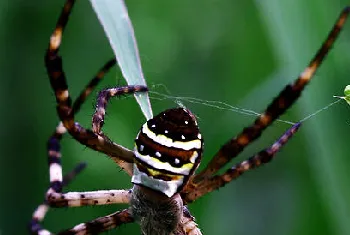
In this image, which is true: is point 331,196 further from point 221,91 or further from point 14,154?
point 14,154

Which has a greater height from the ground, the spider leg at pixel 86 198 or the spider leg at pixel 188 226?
the spider leg at pixel 86 198

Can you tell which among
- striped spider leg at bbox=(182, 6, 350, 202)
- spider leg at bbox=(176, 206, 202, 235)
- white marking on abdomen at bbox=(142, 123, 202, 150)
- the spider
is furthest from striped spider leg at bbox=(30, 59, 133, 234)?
white marking on abdomen at bbox=(142, 123, 202, 150)

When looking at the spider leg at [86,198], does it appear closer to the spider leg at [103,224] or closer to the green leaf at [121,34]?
the spider leg at [103,224]

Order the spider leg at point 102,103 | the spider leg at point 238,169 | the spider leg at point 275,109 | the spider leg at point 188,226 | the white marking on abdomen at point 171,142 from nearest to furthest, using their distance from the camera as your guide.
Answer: the spider leg at point 275,109 < the white marking on abdomen at point 171,142 < the spider leg at point 238,169 < the spider leg at point 102,103 < the spider leg at point 188,226

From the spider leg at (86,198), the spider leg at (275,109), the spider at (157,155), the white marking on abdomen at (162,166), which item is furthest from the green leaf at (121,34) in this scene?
the spider leg at (86,198)

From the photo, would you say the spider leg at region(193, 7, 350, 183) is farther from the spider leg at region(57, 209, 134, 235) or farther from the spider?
the spider leg at region(57, 209, 134, 235)

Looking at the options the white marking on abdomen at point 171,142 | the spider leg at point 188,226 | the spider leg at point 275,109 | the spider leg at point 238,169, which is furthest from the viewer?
the spider leg at point 188,226

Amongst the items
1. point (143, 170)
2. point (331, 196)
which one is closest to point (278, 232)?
point (331, 196)
